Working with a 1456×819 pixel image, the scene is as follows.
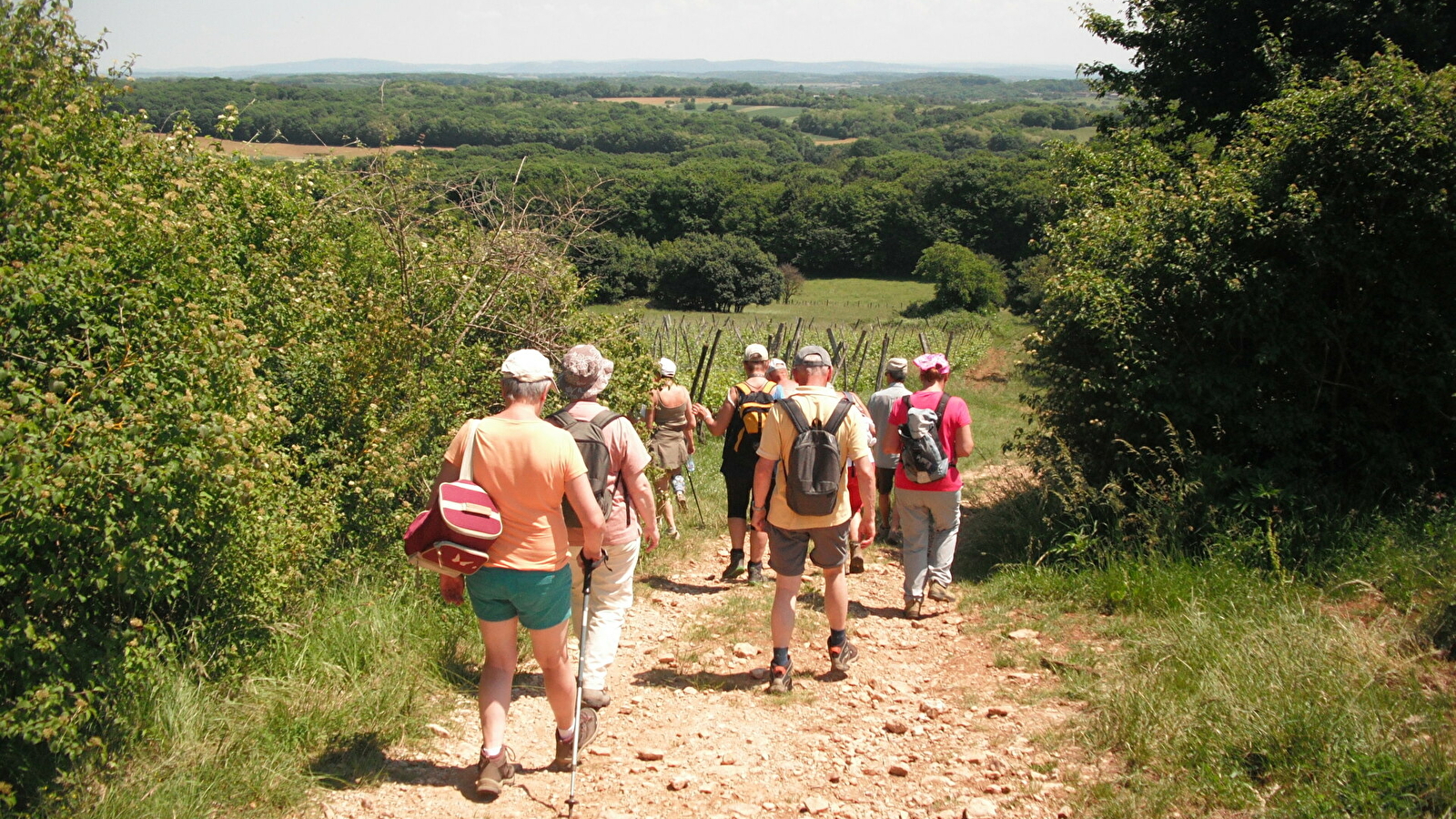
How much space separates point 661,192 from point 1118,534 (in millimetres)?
72846

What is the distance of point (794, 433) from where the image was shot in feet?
15.5

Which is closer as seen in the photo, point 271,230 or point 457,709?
point 457,709

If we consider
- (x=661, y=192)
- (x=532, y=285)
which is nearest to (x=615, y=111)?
(x=661, y=192)

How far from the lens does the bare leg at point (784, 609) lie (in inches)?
190

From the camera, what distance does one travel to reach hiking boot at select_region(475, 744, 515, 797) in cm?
375

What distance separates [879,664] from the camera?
540cm

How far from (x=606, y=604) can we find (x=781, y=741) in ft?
3.30

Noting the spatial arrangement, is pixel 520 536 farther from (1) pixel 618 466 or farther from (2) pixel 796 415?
(2) pixel 796 415

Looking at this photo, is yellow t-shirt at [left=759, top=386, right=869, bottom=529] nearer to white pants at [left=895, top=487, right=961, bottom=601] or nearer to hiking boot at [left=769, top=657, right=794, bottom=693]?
hiking boot at [left=769, top=657, right=794, bottom=693]

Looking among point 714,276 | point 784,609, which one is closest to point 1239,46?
point 784,609

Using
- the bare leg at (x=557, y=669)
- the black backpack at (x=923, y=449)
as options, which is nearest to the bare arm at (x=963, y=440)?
the black backpack at (x=923, y=449)

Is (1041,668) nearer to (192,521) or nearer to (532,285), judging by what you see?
(192,521)

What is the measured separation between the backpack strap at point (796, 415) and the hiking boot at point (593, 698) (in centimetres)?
152

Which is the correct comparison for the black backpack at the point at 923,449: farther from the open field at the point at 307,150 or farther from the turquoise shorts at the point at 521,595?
the open field at the point at 307,150
